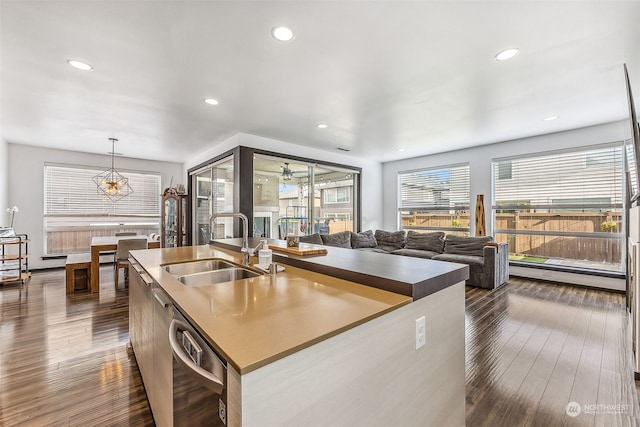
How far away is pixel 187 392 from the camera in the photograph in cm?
100

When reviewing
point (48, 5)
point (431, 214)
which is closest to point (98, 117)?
point (48, 5)

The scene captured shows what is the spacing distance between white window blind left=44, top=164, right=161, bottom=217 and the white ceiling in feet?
5.39

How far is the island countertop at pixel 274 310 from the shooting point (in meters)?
0.73

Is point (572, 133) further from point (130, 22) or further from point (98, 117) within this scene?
point (98, 117)

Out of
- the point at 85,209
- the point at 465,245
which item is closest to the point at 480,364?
the point at 465,245

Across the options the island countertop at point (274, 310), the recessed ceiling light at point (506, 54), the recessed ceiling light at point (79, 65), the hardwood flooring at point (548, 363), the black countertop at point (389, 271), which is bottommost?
the hardwood flooring at point (548, 363)

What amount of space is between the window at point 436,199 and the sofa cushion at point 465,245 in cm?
89

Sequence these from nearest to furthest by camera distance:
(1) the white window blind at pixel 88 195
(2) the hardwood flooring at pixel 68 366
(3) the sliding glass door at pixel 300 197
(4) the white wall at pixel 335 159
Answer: (2) the hardwood flooring at pixel 68 366 < (4) the white wall at pixel 335 159 < (3) the sliding glass door at pixel 300 197 < (1) the white window blind at pixel 88 195

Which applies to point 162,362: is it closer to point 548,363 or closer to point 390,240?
point 548,363

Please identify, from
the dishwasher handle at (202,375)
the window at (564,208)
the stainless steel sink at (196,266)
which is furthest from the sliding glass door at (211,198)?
the window at (564,208)

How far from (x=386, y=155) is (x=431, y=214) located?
1.75 meters

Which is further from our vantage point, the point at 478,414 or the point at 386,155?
the point at 386,155

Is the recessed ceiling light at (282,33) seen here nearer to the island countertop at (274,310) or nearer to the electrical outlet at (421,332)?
the island countertop at (274,310)

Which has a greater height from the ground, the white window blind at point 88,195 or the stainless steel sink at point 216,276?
the white window blind at point 88,195
